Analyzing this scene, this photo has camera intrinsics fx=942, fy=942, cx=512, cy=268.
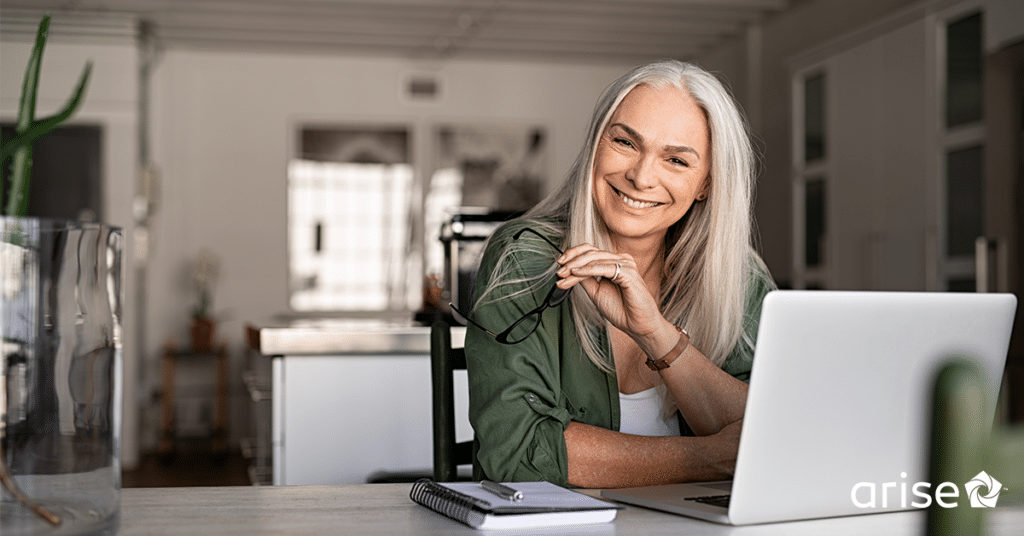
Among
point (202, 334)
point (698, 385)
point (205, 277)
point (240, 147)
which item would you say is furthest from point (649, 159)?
point (240, 147)

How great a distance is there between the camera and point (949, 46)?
3.86 metres

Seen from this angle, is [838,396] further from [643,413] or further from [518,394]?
[643,413]

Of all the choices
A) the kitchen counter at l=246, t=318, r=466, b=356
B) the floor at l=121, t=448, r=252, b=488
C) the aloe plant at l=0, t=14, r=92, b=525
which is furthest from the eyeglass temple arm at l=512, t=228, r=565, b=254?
the floor at l=121, t=448, r=252, b=488

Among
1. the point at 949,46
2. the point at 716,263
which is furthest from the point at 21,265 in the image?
the point at 949,46

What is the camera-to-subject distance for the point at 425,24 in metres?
6.38

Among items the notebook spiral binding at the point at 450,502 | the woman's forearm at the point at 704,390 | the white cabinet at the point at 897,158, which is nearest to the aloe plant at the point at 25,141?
the notebook spiral binding at the point at 450,502

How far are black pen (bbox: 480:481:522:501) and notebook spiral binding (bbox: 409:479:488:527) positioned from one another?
0.04 metres

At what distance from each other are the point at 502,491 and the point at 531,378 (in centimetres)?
36

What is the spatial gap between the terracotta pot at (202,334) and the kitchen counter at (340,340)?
14.7 feet

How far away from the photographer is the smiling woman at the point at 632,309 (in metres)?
1.24

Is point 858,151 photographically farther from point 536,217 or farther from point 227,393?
point 227,393

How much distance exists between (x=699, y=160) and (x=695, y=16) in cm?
510

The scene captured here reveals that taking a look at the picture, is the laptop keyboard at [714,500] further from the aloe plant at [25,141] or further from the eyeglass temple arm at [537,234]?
the aloe plant at [25,141]

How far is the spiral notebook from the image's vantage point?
87 cm
